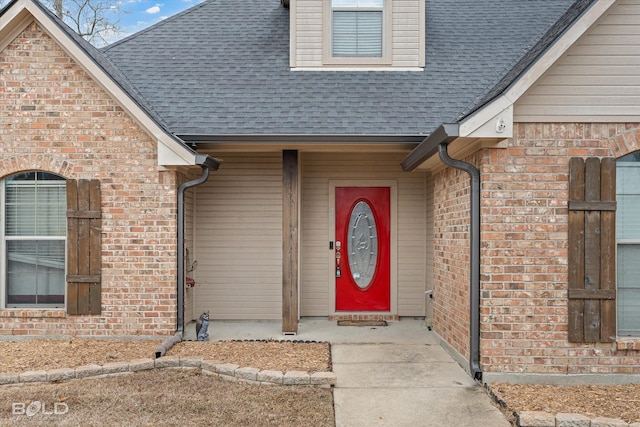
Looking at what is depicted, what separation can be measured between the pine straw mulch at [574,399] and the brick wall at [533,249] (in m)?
0.21

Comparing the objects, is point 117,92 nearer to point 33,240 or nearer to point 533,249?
point 33,240

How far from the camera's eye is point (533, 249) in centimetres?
532

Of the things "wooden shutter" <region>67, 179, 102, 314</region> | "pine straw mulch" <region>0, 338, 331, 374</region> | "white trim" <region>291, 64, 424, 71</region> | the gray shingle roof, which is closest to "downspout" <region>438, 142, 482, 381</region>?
"pine straw mulch" <region>0, 338, 331, 374</region>

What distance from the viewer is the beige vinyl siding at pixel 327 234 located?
8617mm

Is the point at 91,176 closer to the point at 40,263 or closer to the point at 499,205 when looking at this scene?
the point at 40,263

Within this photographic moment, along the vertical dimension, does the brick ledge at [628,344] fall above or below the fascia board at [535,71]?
below

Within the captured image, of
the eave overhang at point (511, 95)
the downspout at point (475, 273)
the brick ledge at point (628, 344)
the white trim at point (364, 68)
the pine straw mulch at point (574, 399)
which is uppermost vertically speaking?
the white trim at point (364, 68)

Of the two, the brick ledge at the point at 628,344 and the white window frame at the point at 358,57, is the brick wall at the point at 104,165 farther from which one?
the brick ledge at the point at 628,344

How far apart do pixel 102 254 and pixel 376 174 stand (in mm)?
4269

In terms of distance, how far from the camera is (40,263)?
22.7 ft

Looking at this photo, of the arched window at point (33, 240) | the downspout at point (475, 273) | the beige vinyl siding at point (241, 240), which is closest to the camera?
the downspout at point (475, 273)

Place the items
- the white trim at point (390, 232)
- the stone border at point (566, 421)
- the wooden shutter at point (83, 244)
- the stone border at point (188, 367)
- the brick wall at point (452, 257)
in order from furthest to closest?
the white trim at point (390, 232) → the wooden shutter at point (83, 244) → the brick wall at point (452, 257) → the stone border at point (188, 367) → the stone border at point (566, 421)

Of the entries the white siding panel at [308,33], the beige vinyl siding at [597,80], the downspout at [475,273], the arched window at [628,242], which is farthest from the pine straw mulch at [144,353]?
the white siding panel at [308,33]

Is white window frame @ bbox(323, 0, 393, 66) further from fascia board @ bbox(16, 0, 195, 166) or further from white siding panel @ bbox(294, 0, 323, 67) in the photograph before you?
fascia board @ bbox(16, 0, 195, 166)
